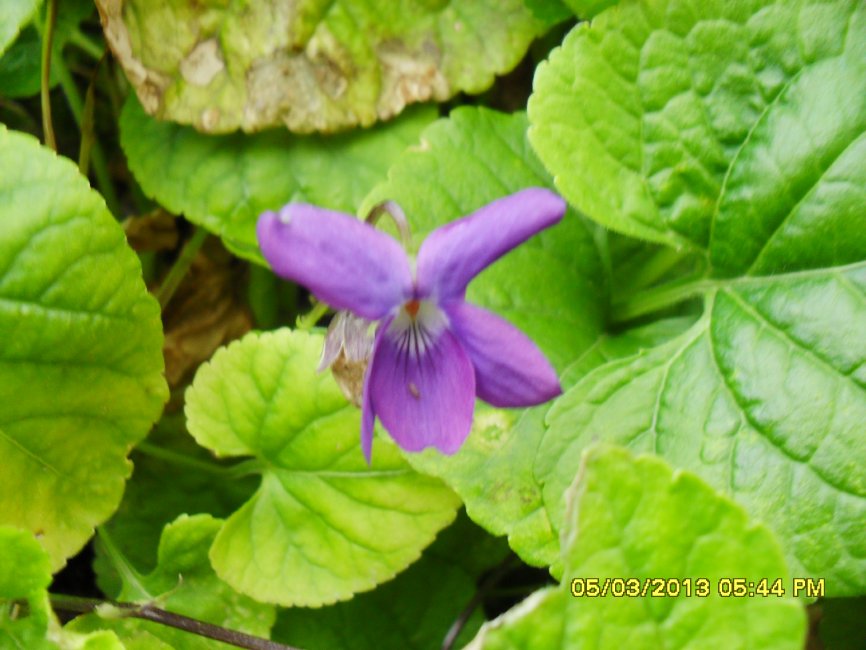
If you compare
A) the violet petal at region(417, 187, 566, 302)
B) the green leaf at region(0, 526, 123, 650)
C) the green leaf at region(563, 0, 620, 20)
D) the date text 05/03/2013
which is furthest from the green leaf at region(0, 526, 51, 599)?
the green leaf at region(563, 0, 620, 20)

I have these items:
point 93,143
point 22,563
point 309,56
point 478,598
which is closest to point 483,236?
point 22,563

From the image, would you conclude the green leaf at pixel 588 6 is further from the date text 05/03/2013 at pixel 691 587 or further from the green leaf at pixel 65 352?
the date text 05/03/2013 at pixel 691 587

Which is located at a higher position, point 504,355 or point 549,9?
point 549,9

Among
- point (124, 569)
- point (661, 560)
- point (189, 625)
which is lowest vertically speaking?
point (124, 569)

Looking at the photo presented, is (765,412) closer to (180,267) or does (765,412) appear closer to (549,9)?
(549,9)

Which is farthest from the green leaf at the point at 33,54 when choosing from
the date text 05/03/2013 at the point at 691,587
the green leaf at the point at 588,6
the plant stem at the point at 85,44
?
the date text 05/03/2013 at the point at 691,587

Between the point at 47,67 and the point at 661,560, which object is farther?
the point at 47,67

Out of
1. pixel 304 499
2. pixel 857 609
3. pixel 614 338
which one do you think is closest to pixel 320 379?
pixel 304 499
